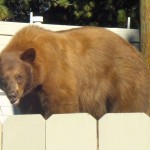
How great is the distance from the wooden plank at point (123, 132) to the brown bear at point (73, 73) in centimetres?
240

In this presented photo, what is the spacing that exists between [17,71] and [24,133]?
266 centimetres

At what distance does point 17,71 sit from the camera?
524 cm

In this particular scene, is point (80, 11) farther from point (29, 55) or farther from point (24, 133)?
point (24, 133)

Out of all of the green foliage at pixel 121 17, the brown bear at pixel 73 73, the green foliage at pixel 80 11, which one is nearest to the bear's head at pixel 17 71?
the brown bear at pixel 73 73

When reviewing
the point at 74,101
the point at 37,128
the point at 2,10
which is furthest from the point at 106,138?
the point at 2,10

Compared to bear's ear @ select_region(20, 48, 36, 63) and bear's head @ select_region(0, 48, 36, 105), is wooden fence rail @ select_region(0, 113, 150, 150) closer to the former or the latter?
bear's head @ select_region(0, 48, 36, 105)

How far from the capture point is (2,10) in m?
15.9

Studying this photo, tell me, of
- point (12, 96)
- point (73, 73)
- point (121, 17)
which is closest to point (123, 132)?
point (12, 96)

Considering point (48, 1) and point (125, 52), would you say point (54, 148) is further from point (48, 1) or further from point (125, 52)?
point (48, 1)

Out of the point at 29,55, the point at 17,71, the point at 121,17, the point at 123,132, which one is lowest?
the point at 121,17

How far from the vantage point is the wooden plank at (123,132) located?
2.64 meters

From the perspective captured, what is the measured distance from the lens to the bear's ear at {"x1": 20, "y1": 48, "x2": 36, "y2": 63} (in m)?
5.15

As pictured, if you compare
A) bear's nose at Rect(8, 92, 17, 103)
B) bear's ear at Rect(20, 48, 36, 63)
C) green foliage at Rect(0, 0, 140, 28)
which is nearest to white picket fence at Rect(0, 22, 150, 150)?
bear's nose at Rect(8, 92, 17, 103)

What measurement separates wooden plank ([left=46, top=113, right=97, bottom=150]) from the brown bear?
235 centimetres
